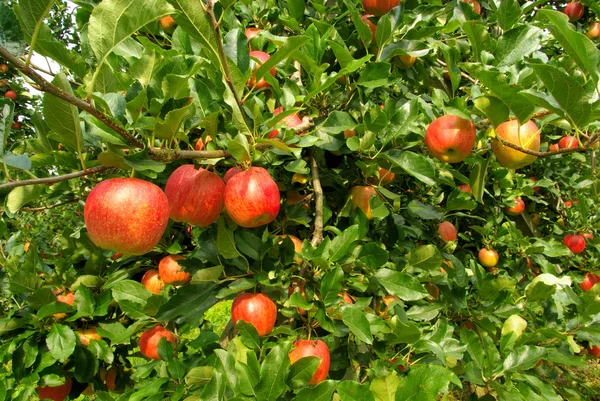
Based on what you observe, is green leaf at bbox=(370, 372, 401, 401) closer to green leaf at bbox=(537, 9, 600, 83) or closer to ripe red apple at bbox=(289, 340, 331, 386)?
ripe red apple at bbox=(289, 340, 331, 386)

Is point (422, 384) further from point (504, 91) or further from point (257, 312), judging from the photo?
point (504, 91)

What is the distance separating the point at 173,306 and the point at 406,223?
1009 millimetres

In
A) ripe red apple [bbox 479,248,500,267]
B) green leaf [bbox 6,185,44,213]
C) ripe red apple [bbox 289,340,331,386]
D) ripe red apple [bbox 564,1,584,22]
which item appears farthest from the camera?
ripe red apple [bbox 564,1,584,22]

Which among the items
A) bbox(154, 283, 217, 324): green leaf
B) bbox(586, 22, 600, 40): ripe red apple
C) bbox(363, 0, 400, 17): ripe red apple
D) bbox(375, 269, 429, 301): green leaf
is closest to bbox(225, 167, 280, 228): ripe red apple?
bbox(154, 283, 217, 324): green leaf

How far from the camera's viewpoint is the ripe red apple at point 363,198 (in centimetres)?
134

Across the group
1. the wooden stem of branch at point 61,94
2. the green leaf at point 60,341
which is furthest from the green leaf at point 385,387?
the green leaf at point 60,341

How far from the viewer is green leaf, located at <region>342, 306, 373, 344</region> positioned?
940 millimetres

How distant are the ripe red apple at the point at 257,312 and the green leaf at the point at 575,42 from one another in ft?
2.81

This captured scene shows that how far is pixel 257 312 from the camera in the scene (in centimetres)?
107

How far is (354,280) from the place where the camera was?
1.19 m

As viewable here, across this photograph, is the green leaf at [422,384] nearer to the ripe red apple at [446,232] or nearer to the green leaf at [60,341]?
the green leaf at [60,341]

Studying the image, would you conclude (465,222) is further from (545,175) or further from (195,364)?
(195,364)

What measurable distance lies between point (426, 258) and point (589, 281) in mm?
1743

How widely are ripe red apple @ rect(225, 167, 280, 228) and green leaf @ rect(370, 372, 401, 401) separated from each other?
45 centimetres
